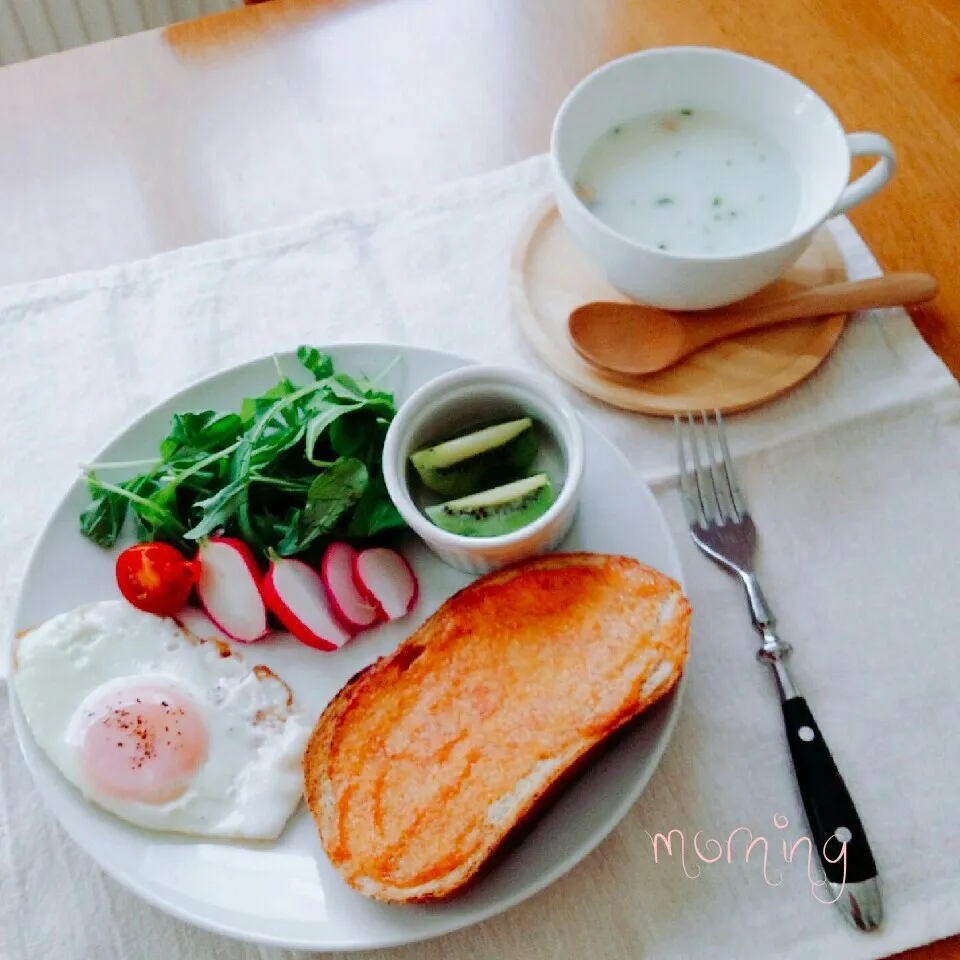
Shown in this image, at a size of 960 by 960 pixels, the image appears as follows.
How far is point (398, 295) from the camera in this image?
1661 millimetres

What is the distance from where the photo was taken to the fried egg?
1.14m

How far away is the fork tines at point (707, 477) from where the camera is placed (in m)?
1.38

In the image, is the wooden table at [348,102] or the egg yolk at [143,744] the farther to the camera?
the wooden table at [348,102]

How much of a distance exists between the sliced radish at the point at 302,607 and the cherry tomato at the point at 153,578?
11cm

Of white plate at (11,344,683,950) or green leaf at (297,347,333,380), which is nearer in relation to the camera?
white plate at (11,344,683,950)

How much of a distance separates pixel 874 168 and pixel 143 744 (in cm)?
129

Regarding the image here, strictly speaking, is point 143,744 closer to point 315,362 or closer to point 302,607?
point 302,607

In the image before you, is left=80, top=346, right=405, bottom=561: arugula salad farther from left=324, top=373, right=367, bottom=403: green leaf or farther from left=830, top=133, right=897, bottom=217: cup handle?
left=830, top=133, right=897, bottom=217: cup handle

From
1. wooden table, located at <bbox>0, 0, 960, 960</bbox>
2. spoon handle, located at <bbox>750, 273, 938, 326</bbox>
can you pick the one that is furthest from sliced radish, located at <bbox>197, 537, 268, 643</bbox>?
spoon handle, located at <bbox>750, 273, 938, 326</bbox>

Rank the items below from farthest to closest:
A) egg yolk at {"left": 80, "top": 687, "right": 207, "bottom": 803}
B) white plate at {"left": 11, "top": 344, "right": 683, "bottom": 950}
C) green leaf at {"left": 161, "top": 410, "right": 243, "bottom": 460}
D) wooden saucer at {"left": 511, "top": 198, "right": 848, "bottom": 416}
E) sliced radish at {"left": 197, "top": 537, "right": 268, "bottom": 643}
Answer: wooden saucer at {"left": 511, "top": 198, "right": 848, "bottom": 416} < green leaf at {"left": 161, "top": 410, "right": 243, "bottom": 460} < sliced radish at {"left": 197, "top": 537, "right": 268, "bottom": 643} < egg yolk at {"left": 80, "top": 687, "right": 207, "bottom": 803} < white plate at {"left": 11, "top": 344, "right": 683, "bottom": 950}

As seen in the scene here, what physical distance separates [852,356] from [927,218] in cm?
33

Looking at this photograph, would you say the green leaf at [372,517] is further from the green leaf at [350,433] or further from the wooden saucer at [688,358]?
the wooden saucer at [688,358]

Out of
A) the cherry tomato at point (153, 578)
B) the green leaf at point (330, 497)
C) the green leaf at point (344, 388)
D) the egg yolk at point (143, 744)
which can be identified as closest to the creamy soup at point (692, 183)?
the green leaf at point (344, 388)

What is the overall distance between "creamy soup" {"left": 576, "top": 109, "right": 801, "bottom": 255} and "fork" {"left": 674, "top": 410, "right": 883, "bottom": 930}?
29 centimetres
